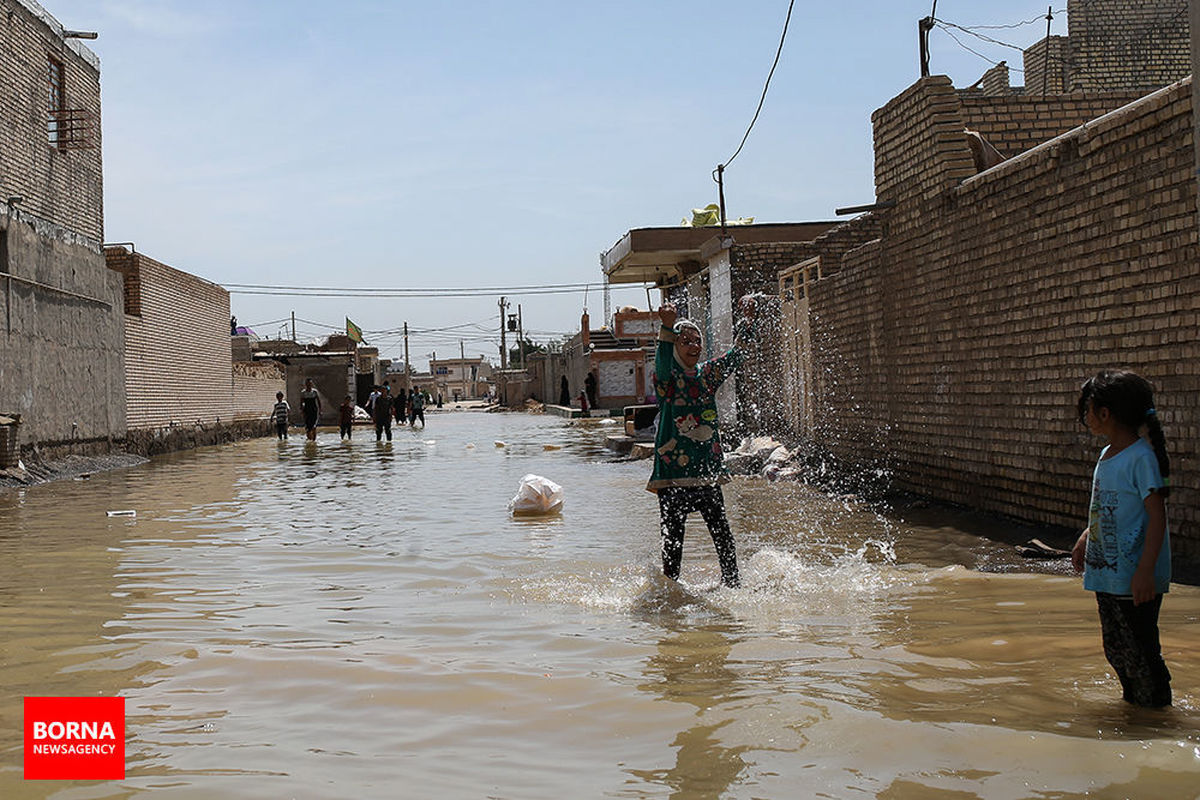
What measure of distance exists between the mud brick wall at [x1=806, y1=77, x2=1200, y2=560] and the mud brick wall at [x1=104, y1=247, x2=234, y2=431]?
16992mm

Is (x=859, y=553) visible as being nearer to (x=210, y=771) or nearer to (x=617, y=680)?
(x=617, y=680)

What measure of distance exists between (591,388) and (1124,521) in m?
43.4

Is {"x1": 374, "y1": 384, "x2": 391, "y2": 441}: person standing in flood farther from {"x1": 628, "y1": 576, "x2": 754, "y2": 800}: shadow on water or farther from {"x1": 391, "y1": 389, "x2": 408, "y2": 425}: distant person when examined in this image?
{"x1": 628, "y1": 576, "x2": 754, "y2": 800}: shadow on water

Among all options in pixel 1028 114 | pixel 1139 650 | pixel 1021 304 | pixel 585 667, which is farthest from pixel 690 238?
pixel 1139 650

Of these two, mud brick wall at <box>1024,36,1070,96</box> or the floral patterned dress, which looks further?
mud brick wall at <box>1024,36,1070,96</box>

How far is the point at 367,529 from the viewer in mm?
9922

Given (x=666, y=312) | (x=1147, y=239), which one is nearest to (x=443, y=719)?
(x=666, y=312)

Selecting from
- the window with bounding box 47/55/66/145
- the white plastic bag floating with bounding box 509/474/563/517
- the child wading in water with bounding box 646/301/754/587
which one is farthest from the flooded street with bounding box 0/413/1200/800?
the window with bounding box 47/55/66/145

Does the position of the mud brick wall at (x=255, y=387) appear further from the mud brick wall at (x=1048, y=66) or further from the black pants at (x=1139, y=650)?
the black pants at (x=1139, y=650)

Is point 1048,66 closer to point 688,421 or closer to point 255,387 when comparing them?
point 688,421

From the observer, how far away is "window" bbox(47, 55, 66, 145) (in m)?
20.3

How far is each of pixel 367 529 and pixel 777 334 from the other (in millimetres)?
8748

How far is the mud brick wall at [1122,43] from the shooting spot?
18438 mm

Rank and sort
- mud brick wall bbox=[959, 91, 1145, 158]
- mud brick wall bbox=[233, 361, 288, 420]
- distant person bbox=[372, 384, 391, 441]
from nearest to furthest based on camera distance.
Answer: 1. mud brick wall bbox=[959, 91, 1145, 158]
2. distant person bbox=[372, 384, 391, 441]
3. mud brick wall bbox=[233, 361, 288, 420]
